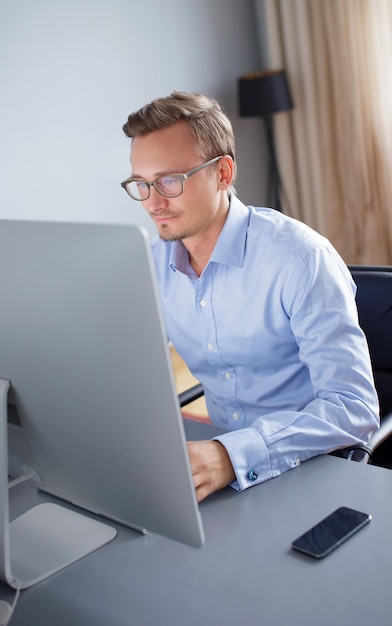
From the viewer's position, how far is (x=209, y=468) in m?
1.20

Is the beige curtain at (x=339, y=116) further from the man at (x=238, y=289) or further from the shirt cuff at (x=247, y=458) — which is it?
the shirt cuff at (x=247, y=458)

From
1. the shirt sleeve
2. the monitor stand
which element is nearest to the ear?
the shirt sleeve

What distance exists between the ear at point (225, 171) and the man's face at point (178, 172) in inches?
0.4

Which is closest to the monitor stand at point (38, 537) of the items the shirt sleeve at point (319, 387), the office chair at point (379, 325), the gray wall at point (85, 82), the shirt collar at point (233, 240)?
the shirt sleeve at point (319, 387)

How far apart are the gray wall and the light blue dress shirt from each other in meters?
1.80

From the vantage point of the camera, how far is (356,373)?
54.4 inches

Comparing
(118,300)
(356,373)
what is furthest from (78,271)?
(356,373)

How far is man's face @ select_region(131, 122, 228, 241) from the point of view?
1581 millimetres

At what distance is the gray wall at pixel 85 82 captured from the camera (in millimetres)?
3314

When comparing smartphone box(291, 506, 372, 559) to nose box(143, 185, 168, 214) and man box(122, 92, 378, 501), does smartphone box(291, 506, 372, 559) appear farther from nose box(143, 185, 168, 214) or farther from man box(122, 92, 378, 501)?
nose box(143, 185, 168, 214)

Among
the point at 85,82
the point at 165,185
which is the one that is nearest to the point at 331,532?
the point at 165,185

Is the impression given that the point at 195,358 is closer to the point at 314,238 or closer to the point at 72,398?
the point at 314,238

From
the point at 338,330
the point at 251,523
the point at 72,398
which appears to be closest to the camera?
the point at 72,398

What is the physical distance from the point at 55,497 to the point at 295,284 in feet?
2.05
